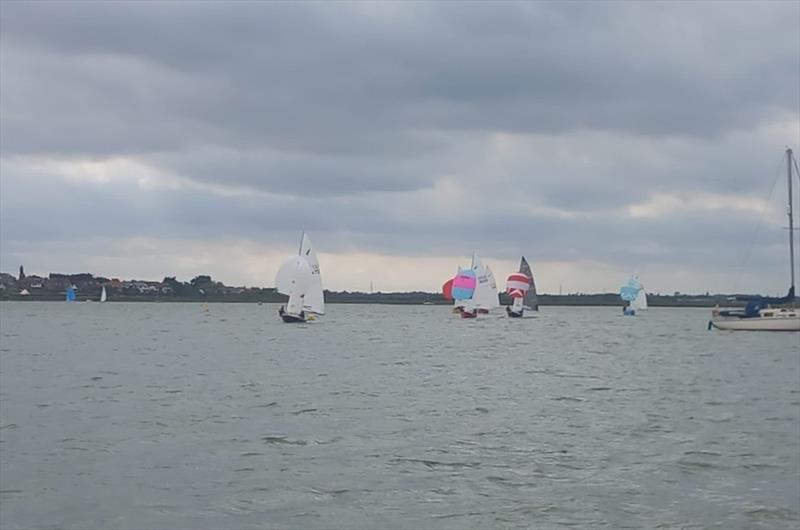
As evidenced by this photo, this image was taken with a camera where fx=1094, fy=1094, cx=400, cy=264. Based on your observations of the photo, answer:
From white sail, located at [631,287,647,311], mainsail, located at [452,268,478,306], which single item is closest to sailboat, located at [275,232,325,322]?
mainsail, located at [452,268,478,306]

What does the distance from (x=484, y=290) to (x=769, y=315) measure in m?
34.7

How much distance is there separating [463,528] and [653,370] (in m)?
30.9

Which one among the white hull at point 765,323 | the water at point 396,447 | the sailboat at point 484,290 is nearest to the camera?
the water at point 396,447

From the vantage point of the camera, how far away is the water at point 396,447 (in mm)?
14852

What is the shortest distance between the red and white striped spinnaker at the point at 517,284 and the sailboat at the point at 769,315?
73.6 ft

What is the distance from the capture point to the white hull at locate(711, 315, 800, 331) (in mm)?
76500

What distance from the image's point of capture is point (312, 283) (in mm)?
→ 83500

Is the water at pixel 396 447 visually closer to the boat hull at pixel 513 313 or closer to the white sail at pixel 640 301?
the boat hull at pixel 513 313

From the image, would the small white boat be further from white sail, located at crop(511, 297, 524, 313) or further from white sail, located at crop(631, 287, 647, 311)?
white sail, located at crop(631, 287, 647, 311)

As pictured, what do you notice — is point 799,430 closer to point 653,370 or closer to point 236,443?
point 236,443

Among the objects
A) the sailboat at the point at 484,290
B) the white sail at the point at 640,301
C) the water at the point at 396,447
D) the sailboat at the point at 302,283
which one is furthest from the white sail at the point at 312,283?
the white sail at the point at 640,301

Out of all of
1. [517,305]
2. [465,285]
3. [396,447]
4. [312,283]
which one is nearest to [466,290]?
[465,285]

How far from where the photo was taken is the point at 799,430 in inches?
931

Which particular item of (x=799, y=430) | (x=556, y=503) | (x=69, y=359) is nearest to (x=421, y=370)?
(x=69, y=359)
